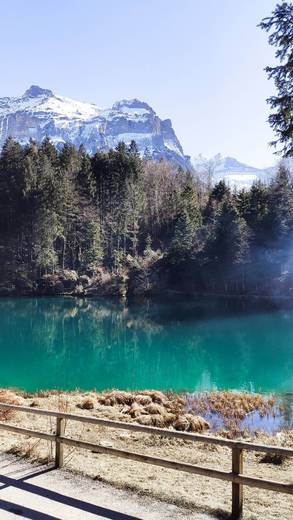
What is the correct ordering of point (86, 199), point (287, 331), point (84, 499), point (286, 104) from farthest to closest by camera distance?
point (86, 199), point (287, 331), point (286, 104), point (84, 499)

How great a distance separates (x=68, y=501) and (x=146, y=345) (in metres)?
27.2

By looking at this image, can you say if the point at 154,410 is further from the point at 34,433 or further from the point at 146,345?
the point at 146,345

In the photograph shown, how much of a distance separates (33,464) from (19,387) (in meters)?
13.6

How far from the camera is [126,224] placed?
2628 inches

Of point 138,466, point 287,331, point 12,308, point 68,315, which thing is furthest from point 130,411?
point 12,308

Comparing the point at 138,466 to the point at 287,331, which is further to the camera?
the point at 287,331

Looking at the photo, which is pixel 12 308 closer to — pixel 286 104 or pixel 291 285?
pixel 291 285

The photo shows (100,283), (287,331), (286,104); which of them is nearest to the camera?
(286,104)

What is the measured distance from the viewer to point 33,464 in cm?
754

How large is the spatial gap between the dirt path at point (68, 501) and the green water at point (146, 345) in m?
14.1

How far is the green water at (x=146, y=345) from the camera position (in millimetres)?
23062

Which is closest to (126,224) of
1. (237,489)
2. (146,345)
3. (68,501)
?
(146,345)

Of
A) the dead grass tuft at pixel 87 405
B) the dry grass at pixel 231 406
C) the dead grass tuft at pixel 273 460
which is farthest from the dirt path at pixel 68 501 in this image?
the dry grass at pixel 231 406

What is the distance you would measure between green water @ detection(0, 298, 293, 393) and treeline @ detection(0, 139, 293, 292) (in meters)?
6.88
